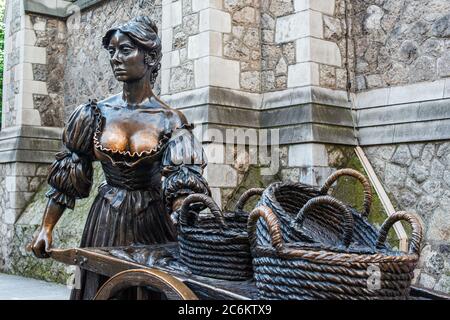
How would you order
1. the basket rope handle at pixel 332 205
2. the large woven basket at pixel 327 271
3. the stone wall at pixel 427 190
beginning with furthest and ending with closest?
the stone wall at pixel 427 190, the basket rope handle at pixel 332 205, the large woven basket at pixel 327 271

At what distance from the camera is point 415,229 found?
2051 millimetres

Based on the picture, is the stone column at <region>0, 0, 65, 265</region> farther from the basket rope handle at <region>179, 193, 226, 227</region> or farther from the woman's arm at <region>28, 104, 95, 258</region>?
the basket rope handle at <region>179, 193, 226, 227</region>

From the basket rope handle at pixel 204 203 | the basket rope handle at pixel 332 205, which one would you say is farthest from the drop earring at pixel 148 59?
the basket rope handle at pixel 332 205

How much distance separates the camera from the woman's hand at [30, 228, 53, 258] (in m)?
2.93

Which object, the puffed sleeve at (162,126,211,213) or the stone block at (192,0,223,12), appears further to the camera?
the stone block at (192,0,223,12)

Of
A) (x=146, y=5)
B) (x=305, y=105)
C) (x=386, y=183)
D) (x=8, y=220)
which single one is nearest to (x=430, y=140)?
(x=386, y=183)

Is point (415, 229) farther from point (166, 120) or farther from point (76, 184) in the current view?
point (76, 184)

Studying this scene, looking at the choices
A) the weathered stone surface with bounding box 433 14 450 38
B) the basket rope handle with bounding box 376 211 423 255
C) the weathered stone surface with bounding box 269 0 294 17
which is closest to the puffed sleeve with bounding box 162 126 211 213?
the basket rope handle with bounding box 376 211 423 255

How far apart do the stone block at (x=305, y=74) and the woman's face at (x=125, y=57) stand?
11.4 ft

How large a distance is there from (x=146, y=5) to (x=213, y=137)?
11.5ft

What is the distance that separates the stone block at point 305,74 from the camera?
6.11m

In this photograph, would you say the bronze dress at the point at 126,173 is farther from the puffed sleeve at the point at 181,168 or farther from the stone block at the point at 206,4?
the stone block at the point at 206,4

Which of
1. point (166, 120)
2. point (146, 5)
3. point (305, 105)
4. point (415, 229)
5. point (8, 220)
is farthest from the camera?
point (8, 220)

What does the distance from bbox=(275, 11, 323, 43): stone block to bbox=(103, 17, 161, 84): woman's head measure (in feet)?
11.6
